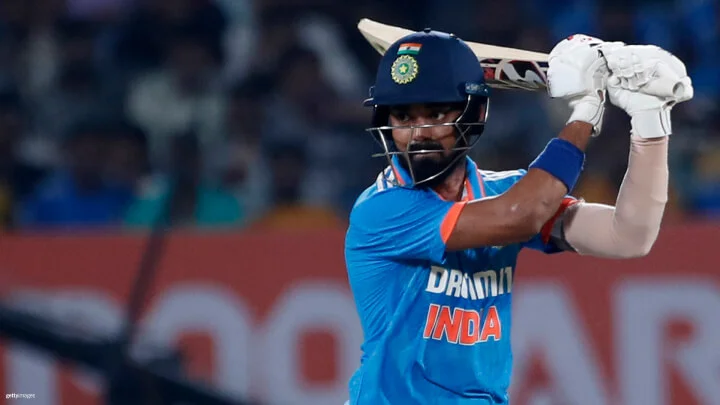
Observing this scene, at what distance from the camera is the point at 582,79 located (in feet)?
10.9

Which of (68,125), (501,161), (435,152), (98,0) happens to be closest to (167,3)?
(98,0)

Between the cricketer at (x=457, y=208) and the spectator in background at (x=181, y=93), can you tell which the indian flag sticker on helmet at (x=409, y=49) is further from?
the spectator in background at (x=181, y=93)

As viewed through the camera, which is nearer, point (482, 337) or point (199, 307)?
point (482, 337)

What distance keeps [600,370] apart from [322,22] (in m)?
3.09

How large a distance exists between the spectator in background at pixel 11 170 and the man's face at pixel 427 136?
151 inches

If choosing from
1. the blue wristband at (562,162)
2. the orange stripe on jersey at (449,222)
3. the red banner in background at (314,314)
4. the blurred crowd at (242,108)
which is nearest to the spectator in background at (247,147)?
the blurred crowd at (242,108)

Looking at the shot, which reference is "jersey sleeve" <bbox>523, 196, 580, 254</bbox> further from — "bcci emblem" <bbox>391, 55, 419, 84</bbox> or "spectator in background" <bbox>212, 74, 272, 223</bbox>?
"spectator in background" <bbox>212, 74, 272, 223</bbox>

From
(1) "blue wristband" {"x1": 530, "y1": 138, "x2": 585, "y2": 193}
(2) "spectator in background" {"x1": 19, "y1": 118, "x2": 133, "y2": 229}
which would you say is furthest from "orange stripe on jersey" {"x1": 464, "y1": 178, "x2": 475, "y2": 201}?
(2) "spectator in background" {"x1": 19, "y1": 118, "x2": 133, "y2": 229}

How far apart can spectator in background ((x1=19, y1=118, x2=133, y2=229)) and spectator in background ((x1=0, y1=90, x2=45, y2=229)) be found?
76 mm

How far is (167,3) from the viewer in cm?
795

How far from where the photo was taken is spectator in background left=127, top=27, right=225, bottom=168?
7.47m

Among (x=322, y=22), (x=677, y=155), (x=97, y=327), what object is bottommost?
(x=97, y=327)

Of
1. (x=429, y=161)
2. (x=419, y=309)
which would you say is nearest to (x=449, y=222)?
(x=429, y=161)

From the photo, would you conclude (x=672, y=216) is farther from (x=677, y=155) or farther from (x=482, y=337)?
(x=482, y=337)
